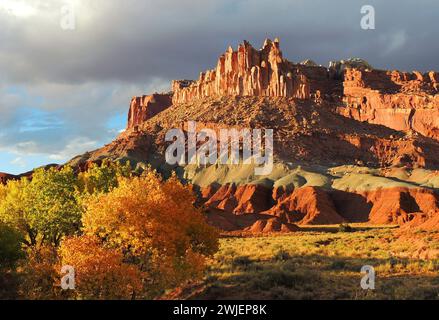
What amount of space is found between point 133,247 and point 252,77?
5983 inches

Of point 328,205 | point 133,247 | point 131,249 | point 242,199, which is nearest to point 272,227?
point 328,205

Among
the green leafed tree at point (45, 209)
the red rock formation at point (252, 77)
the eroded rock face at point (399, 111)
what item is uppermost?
the red rock formation at point (252, 77)

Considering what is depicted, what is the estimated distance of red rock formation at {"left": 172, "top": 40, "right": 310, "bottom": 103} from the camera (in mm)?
170250

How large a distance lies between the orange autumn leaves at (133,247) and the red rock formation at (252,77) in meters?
146

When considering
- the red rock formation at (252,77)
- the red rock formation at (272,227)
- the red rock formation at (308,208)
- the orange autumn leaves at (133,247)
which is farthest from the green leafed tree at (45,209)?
the red rock formation at (252,77)

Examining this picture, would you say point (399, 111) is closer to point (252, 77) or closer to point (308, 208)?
point (252, 77)

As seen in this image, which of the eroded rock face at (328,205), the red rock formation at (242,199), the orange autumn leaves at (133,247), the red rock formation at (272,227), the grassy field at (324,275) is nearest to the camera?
the grassy field at (324,275)

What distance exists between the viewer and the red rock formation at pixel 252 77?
559 feet

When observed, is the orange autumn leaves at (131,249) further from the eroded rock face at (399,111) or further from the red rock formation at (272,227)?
the eroded rock face at (399,111)

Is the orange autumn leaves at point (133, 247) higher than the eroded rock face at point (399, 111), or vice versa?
the eroded rock face at point (399, 111)

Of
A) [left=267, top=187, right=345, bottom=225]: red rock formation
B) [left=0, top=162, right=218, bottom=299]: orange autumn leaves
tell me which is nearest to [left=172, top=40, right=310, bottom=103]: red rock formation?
[left=267, top=187, right=345, bottom=225]: red rock formation

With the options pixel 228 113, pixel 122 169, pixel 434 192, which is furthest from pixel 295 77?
pixel 122 169

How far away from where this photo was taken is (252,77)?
6821 inches

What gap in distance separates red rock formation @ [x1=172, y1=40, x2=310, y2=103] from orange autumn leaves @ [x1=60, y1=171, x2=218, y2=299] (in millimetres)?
145524
